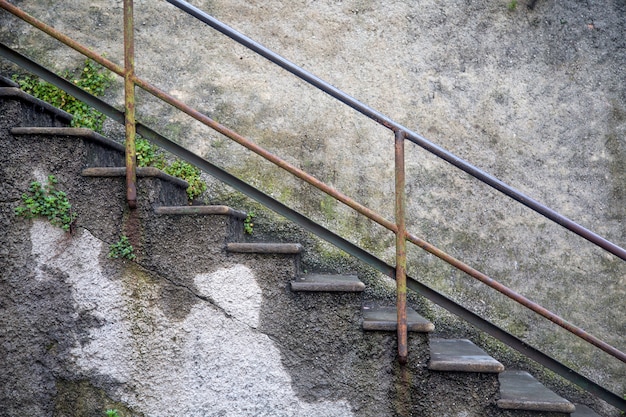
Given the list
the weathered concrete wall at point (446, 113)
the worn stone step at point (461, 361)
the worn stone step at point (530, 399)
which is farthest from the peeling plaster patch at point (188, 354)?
the weathered concrete wall at point (446, 113)

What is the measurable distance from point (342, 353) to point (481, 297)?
151 centimetres

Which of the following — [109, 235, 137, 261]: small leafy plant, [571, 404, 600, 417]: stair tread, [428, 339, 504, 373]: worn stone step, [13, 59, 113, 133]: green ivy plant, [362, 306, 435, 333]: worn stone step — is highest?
[13, 59, 113, 133]: green ivy plant

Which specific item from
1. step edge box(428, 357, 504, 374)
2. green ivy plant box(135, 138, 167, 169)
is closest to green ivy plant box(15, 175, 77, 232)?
green ivy plant box(135, 138, 167, 169)

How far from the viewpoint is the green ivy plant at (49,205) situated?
2.88 meters

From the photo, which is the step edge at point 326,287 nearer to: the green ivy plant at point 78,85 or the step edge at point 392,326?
the step edge at point 392,326

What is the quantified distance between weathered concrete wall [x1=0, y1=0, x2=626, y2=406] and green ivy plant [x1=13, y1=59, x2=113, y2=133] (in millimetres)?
102

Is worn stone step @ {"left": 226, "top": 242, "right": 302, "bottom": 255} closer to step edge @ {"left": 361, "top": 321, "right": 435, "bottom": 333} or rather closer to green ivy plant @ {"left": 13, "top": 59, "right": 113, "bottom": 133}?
step edge @ {"left": 361, "top": 321, "right": 435, "bottom": 333}

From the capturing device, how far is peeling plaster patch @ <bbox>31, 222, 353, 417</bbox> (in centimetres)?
287

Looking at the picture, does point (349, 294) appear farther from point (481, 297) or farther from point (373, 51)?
point (373, 51)

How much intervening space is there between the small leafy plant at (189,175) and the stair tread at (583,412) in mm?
2583

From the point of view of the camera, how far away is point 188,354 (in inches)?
113

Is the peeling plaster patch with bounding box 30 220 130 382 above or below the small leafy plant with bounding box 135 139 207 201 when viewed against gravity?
below

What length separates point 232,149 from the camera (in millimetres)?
4070

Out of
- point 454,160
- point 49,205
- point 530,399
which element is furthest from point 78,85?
point 530,399
